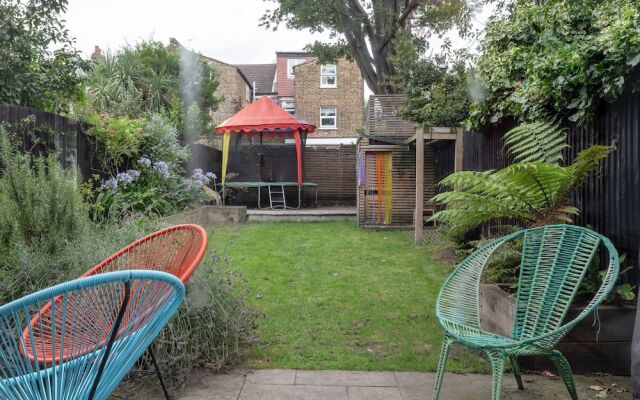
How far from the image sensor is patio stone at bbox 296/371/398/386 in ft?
10.5

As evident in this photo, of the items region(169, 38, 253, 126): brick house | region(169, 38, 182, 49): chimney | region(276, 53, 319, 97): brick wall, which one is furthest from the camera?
region(276, 53, 319, 97): brick wall

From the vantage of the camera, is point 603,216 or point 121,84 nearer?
point 603,216

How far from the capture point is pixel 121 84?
1825cm

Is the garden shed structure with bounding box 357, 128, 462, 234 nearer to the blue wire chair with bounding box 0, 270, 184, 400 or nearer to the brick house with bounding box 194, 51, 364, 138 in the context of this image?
the blue wire chair with bounding box 0, 270, 184, 400

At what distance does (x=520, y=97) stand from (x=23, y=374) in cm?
444

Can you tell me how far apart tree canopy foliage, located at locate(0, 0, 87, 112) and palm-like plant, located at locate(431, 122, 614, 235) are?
21.1 ft

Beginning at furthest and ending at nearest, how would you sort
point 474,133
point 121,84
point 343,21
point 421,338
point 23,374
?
point 121,84 < point 343,21 < point 474,133 < point 421,338 < point 23,374

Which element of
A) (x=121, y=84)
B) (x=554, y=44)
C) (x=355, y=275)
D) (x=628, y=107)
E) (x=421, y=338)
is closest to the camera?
(x=628, y=107)

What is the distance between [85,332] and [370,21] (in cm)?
1596

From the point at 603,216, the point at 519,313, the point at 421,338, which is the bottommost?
the point at 421,338

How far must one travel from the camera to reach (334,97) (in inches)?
1233

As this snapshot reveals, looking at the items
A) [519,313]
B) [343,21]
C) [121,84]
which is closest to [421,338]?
[519,313]

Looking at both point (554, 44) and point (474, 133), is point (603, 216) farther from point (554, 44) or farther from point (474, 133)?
point (474, 133)

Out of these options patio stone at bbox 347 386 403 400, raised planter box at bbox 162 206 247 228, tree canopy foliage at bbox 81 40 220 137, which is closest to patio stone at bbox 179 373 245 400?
patio stone at bbox 347 386 403 400
